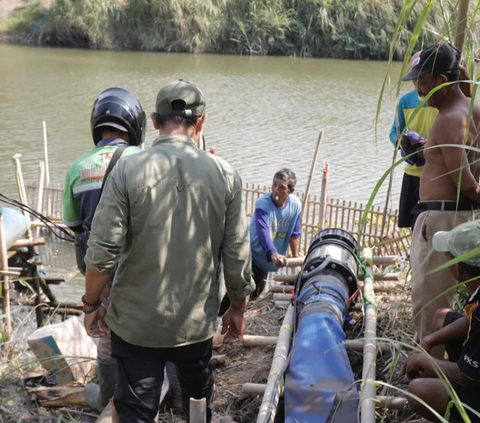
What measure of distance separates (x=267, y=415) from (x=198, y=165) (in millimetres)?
1182

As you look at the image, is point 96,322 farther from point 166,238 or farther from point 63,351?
point 63,351

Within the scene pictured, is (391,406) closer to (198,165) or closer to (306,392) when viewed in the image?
(306,392)

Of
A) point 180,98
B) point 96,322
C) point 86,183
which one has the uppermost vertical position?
point 180,98

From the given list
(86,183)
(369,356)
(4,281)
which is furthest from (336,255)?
(4,281)

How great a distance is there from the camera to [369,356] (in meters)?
3.50

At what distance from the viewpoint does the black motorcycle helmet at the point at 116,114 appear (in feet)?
11.2

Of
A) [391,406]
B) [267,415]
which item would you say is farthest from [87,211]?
[391,406]

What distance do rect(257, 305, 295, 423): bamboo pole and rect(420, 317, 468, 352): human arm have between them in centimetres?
77

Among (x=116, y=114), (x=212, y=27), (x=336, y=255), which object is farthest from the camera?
(x=212, y=27)

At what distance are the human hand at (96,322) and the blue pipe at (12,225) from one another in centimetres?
467

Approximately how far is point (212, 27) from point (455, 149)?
106ft

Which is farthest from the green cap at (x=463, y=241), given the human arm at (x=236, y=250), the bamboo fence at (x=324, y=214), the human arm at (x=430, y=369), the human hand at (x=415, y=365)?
the bamboo fence at (x=324, y=214)

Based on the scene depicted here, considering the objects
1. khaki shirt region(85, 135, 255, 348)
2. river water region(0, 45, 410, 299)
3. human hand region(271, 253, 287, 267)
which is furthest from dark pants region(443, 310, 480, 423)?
river water region(0, 45, 410, 299)

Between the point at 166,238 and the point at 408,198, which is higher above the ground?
the point at 166,238
